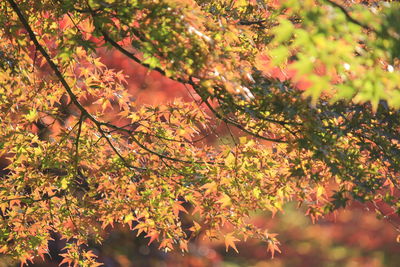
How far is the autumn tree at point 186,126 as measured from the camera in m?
2.73

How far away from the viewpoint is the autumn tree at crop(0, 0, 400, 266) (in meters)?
2.73

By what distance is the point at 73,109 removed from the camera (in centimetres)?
931

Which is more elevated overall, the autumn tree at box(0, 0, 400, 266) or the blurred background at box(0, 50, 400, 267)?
the blurred background at box(0, 50, 400, 267)

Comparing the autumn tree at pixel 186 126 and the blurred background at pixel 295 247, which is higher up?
the blurred background at pixel 295 247

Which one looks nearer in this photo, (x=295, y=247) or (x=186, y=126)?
(x=186, y=126)

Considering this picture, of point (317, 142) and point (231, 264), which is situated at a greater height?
point (231, 264)

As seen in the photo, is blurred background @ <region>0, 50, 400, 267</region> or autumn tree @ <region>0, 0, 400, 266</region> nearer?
autumn tree @ <region>0, 0, 400, 266</region>

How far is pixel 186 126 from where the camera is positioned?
3.96 m

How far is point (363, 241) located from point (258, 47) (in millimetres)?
6438

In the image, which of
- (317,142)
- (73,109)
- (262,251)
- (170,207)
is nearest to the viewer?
(317,142)

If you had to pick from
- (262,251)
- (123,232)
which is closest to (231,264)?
(262,251)

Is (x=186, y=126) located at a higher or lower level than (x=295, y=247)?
lower

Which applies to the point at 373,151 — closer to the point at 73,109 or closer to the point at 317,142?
the point at 317,142

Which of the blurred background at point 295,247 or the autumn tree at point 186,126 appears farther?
the blurred background at point 295,247
